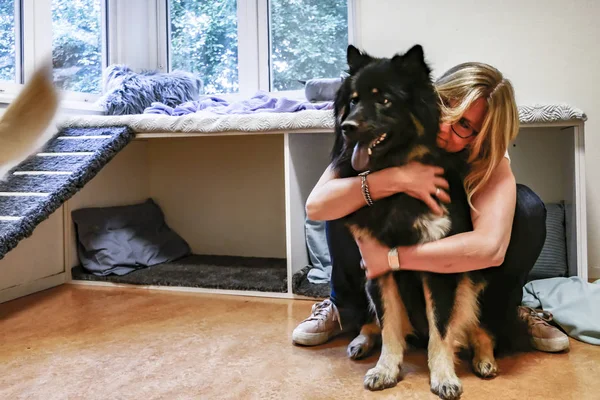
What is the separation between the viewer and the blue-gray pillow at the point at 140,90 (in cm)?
265

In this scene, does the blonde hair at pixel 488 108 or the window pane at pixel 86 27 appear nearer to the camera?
the blonde hair at pixel 488 108

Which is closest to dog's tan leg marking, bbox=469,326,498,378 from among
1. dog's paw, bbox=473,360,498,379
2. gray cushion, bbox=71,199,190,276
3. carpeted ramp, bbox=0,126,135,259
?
dog's paw, bbox=473,360,498,379

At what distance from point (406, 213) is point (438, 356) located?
0.36 m

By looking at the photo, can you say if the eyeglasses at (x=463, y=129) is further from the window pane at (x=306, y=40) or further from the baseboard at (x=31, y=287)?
the baseboard at (x=31, y=287)

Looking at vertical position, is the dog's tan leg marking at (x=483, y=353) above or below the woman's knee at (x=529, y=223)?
below

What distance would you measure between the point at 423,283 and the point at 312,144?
1285 millimetres

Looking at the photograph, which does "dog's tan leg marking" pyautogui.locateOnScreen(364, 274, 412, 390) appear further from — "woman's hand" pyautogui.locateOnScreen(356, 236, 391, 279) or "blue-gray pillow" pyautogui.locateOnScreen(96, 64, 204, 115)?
"blue-gray pillow" pyautogui.locateOnScreen(96, 64, 204, 115)

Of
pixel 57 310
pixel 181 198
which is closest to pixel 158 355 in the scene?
pixel 57 310

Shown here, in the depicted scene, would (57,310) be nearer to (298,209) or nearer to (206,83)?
(298,209)

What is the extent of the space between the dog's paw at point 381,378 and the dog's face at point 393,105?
0.52 m

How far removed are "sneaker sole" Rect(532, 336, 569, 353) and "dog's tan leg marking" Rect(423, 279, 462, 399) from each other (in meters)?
0.41

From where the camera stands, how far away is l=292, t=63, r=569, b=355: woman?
3.91ft

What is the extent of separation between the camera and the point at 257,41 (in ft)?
9.68

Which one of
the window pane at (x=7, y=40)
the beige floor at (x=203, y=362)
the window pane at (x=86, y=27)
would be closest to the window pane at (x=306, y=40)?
the window pane at (x=86, y=27)
